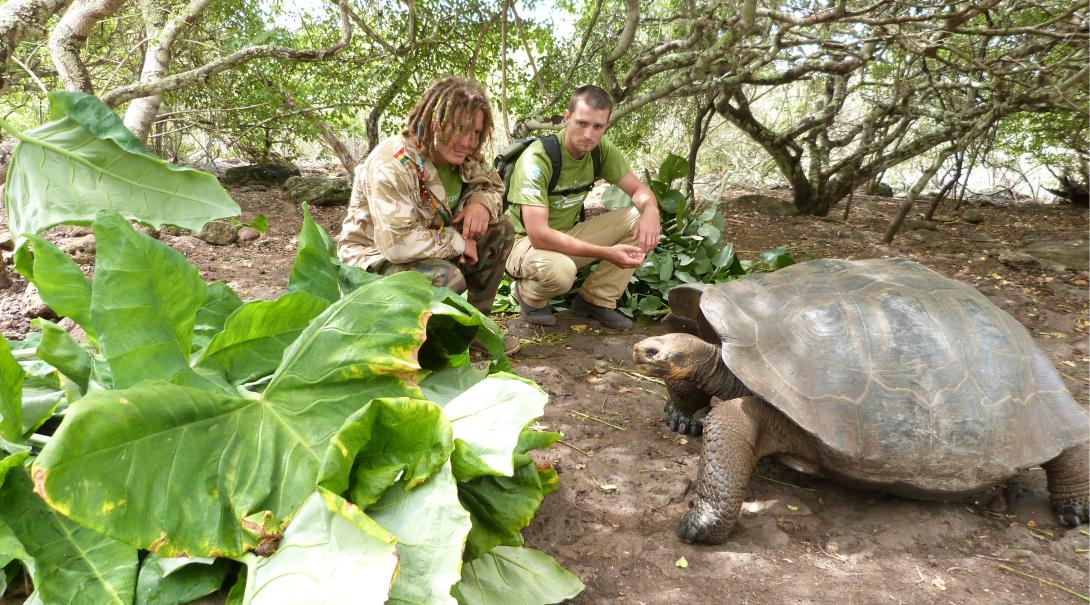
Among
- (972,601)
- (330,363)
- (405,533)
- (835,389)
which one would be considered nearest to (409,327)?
(330,363)

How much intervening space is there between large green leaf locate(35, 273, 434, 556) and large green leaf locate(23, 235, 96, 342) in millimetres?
315

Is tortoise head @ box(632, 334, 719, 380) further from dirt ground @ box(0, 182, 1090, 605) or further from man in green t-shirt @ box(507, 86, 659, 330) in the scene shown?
man in green t-shirt @ box(507, 86, 659, 330)

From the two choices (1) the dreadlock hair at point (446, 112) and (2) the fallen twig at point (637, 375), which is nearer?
(1) the dreadlock hair at point (446, 112)

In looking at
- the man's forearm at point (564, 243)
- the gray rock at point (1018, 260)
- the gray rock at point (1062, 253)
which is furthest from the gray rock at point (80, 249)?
the gray rock at point (1062, 253)

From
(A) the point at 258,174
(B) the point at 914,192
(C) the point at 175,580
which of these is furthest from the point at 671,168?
(A) the point at 258,174

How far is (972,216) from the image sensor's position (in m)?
7.29

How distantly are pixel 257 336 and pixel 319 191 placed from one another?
612cm

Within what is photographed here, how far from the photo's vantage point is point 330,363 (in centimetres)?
119

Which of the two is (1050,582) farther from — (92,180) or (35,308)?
(35,308)

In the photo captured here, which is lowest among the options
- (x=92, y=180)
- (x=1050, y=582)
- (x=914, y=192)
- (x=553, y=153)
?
(x=1050, y=582)

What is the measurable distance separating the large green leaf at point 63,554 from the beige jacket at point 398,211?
5.65 ft

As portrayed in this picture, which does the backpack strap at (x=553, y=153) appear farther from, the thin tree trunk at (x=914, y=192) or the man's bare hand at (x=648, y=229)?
the thin tree trunk at (x=914, y=192)

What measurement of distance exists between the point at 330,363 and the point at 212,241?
15.1ft

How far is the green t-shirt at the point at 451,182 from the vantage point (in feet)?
9.72
